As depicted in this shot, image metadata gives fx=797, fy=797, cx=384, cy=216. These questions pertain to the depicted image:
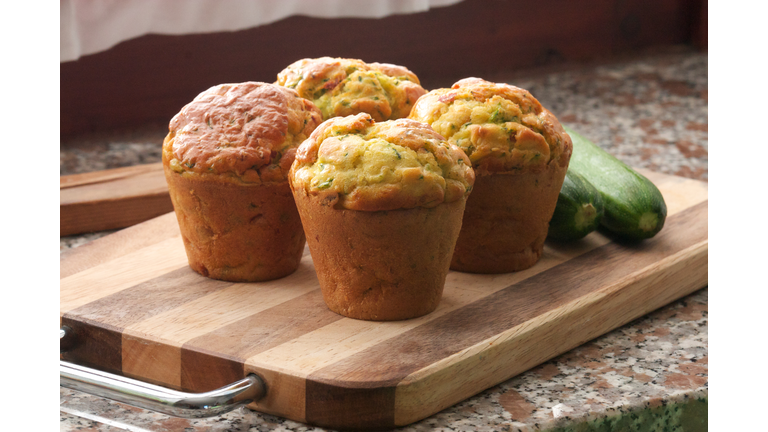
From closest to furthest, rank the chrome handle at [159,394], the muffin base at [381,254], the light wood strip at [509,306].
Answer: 1. the chrome handle at [159,394]
2. the light wood strip at [509,306]
3. the muffin base at [381,254]

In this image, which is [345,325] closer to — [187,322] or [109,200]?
[187,322]

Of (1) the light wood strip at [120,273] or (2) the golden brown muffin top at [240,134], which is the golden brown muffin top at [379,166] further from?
(1) the light wood strip at [120,273]

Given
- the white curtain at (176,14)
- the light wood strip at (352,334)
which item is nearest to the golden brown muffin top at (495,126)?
the light wood strip at (352,334)

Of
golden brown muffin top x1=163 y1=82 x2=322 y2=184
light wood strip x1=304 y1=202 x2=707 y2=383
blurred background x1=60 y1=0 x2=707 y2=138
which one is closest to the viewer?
light wood strip x1=304 y1=202 x2=707 y2=383

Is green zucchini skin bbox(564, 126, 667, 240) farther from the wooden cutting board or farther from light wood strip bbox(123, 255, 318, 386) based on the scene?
light wood strip bbox(123, 255, 318, 386)

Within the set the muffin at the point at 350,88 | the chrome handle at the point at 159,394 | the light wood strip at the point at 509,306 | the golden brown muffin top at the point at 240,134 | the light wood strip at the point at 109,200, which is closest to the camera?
the chrome handle at the point at 159,394

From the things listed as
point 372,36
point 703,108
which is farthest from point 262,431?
point 703,108

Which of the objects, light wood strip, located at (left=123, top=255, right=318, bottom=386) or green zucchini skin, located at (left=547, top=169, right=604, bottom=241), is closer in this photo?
light wood strip, located at (left=123, top=255, right=318, bottom=386)

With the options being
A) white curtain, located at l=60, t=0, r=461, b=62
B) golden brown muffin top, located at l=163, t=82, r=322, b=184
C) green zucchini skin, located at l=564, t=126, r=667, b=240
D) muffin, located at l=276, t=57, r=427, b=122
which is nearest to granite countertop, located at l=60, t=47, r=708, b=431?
green zucchini skin, located at l=564, t=126, r=667, b=240
